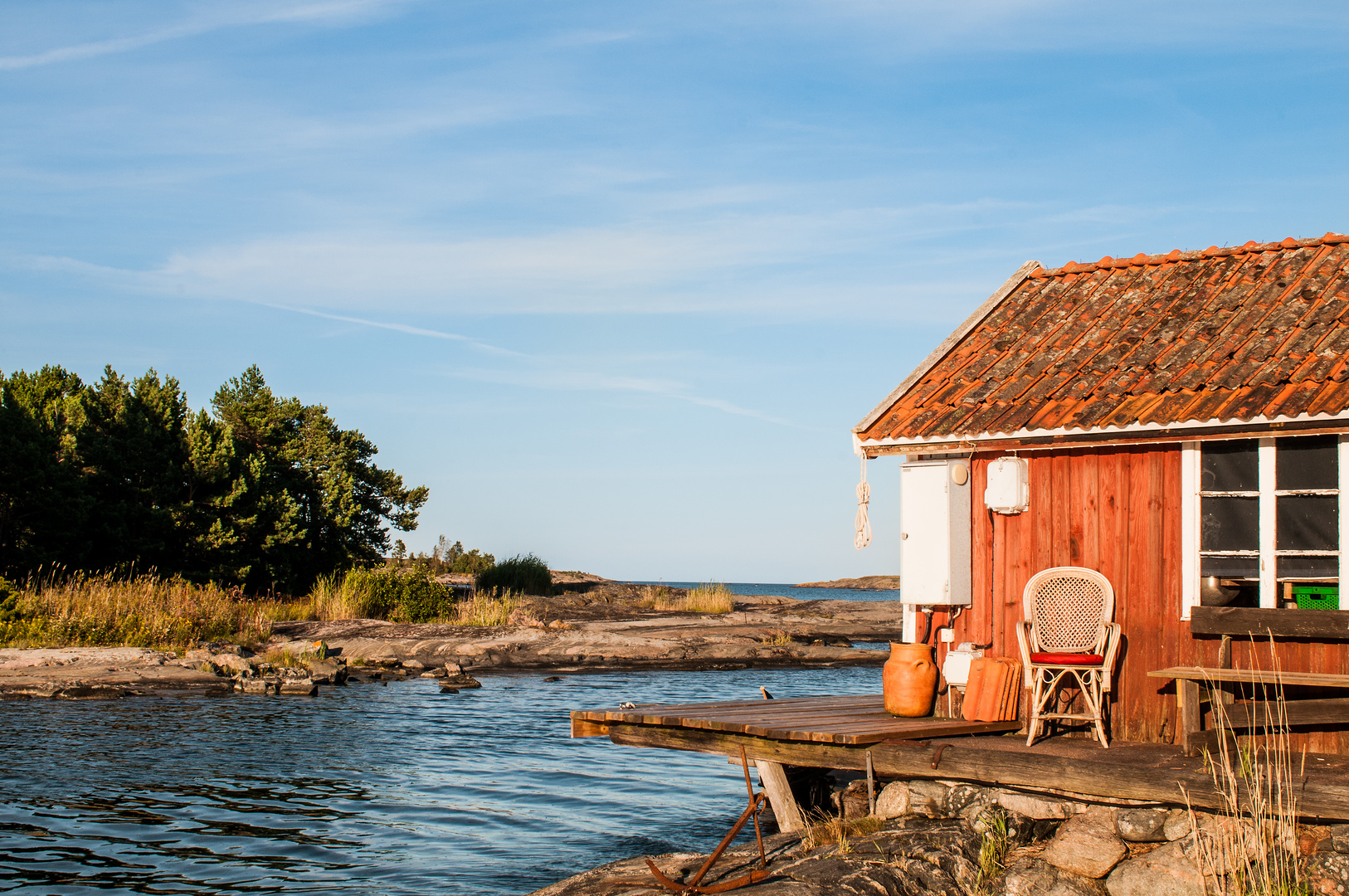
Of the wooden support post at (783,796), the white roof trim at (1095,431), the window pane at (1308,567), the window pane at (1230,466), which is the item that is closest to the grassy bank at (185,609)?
the wooden support post at (783,796)

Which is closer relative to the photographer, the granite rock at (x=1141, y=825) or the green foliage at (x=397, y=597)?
the granite rock at (x=1141, y=825)

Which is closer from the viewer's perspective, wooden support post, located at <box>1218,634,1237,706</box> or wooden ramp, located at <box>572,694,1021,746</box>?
wooden support post, located at <box>1218,634,1237,706</box>

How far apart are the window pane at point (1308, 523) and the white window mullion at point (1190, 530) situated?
551 mm

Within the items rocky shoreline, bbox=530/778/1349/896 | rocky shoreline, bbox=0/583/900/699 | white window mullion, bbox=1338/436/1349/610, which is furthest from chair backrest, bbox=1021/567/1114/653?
rocky shoreline, bbox=0/583/900/699

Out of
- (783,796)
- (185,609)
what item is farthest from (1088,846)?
(185,609)

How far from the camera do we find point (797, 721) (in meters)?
9.75

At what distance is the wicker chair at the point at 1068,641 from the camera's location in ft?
28.8

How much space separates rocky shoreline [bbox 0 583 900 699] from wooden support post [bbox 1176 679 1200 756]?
17.6 meters

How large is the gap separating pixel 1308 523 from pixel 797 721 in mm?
4195

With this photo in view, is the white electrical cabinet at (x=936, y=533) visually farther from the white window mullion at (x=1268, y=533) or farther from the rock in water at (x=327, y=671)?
the rock in water at (x=327, y=671)

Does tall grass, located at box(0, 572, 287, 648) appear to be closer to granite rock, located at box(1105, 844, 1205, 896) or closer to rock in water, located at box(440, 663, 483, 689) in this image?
rock in water, located at box(440, 663, 483, 689)

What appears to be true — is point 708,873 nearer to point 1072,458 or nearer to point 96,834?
point 1072,458

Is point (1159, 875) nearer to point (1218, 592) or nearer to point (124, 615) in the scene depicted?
point (1218, 592)

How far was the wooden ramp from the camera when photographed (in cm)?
891
